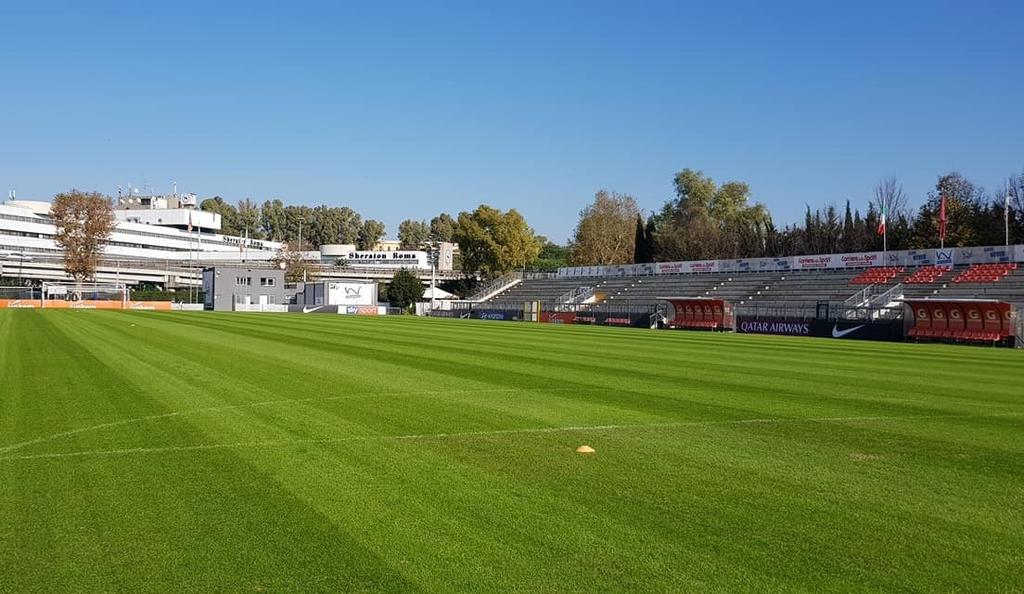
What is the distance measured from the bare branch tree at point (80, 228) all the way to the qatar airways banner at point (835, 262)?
174 ft

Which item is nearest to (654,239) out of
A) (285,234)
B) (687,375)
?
(687,375)

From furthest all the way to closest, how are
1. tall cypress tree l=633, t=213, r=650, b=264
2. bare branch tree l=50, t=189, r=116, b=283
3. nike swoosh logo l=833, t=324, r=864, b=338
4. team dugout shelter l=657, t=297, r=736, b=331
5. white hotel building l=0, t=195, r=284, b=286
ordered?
white hotel building l=0, t=195, r=284, b=286
tall cypress tree l=633, t=213, r=650, b=264
bare branch tree l=50, t=189, r=116, b=283
team dugout shelter l=657, t=297, r=736, b=331
nike swoosh logo l=833, t=324, r=864, b=338

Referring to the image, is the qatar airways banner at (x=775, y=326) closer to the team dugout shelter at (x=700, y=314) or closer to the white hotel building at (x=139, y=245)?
the team dugout shelter at (x=700, y=314)

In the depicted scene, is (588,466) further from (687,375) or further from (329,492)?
(687,375)

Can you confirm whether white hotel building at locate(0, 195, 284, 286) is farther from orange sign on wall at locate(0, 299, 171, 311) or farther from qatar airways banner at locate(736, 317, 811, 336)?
qatar airways banner at locate(736, 317, 811, 336)

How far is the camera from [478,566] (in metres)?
4.99

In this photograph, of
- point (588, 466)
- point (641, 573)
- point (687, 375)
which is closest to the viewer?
point (641, 573)

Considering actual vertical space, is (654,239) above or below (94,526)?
above

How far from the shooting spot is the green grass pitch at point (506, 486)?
4938 mm

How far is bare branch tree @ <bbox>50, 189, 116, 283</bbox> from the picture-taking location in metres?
89.8

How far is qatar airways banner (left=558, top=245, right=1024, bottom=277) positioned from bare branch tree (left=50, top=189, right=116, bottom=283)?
174 ft

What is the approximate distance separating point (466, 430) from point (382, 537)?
4291 mm

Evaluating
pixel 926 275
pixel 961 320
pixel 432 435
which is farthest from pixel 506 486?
pixel 926 275

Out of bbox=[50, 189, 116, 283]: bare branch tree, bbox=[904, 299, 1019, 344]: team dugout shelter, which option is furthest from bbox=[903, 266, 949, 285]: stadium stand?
bbox=[50, 189, 116, 283]: bare branch tree
